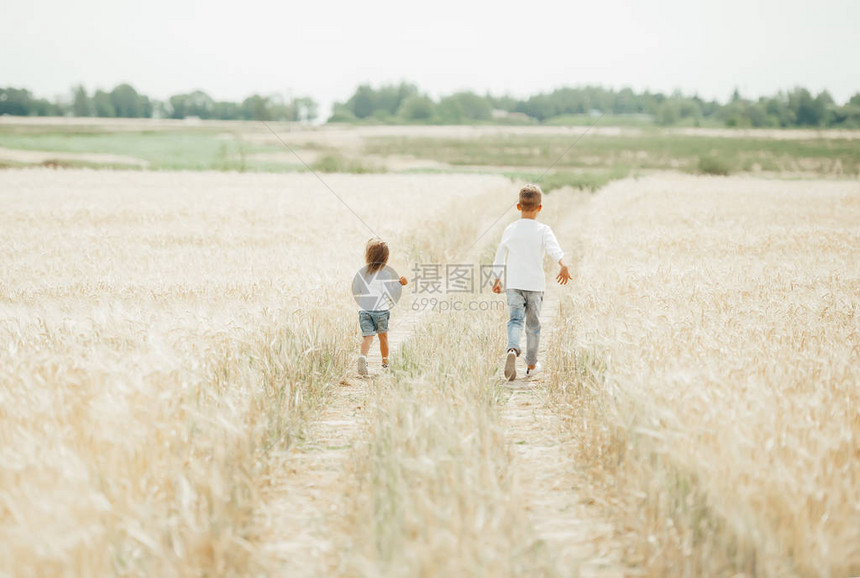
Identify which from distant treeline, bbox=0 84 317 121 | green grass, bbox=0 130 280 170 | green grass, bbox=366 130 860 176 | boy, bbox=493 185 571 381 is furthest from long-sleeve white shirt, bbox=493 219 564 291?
distant treeline, bbox=0 84 317 121

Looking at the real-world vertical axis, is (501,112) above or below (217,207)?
above

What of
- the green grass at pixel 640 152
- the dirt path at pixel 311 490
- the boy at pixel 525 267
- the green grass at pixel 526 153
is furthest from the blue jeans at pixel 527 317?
the green grass at pixel 640 152

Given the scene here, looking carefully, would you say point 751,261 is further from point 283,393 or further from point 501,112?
point 501,112

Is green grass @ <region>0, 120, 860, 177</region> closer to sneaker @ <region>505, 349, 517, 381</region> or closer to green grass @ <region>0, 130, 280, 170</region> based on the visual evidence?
green grass @ <region>0, 130, 280, 170</region>

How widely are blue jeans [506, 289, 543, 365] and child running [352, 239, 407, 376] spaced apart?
42.3 inches

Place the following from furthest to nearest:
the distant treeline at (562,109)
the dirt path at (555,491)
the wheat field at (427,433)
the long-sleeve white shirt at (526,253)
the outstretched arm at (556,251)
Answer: the distant treeline at (562,109), the long-sleeve white shirt at (526,253), the outstretched arm at (556,251), the dirt path at (555,491), the wheat field at (427,433)

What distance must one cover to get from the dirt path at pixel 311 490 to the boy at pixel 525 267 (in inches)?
60.5

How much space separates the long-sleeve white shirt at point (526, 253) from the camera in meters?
6.36

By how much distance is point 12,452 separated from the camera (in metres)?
3.33

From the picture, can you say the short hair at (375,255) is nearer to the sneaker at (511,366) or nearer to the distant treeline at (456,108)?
the sneaker at (511,366)

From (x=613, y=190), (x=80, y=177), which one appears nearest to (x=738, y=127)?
(x=613, y=190)

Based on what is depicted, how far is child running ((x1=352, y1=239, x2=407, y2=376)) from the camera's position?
21.5 feet

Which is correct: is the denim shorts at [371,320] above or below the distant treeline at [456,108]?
below

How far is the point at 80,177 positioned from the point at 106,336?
1173 inches
